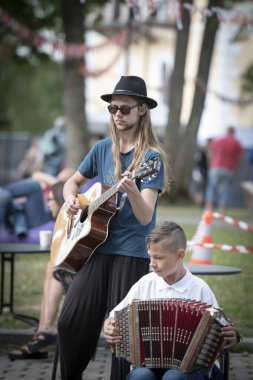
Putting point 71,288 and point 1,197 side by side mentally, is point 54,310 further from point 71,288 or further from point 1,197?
point 1,197

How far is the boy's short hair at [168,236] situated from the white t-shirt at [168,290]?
0.17 meters

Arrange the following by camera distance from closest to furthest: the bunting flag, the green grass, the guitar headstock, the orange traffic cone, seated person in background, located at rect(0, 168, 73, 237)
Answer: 1. the guitar headstock
2. the green grass
3. the orange traffic cone
4. seated person in background, located at rect(0, 168, 73, 237)
5. the bunting flag

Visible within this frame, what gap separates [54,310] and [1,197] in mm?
5003

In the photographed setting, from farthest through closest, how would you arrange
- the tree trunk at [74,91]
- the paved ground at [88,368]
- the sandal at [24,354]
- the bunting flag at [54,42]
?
the tree trunk at [74,91] < the bunting flag at [54,42] < the sandal at [24,354] < the paved ground at [88,368]

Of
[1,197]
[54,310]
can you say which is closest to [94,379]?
[54,310]

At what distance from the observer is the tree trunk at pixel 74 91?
2266 centimetres

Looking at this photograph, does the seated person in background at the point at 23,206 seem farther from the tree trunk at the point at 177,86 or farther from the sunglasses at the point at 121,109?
the tree trunk at the point at 177,86

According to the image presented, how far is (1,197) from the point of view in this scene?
12.3 m

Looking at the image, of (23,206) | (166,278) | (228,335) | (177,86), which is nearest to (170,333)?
(228,335)

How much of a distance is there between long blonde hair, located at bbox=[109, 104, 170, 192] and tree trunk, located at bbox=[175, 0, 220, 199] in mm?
14922

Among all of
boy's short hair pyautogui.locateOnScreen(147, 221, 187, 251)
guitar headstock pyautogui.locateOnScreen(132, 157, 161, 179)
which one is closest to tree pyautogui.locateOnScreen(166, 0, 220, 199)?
guitar headstock pyautogui.locateOnScreen(132, 157, 161, 179)

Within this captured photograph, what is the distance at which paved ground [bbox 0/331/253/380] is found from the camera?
692 cm

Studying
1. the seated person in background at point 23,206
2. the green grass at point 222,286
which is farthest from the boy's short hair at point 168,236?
the seated person in background at point 23,206

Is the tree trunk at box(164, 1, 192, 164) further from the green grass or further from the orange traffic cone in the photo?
the orange traffic cone
